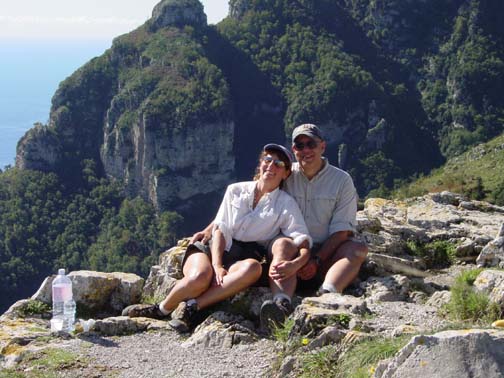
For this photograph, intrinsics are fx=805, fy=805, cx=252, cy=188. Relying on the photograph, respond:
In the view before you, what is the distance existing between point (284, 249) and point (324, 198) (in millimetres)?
978

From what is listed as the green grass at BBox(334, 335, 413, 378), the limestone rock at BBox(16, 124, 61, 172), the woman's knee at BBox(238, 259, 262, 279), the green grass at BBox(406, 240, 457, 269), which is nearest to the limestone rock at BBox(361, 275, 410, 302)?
the woman's knee at BBox(238, 259, 262, 279)

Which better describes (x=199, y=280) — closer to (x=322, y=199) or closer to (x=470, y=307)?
(x=322, y=199)

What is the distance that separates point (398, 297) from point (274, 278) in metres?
1.40

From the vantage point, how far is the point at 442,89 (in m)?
93.7

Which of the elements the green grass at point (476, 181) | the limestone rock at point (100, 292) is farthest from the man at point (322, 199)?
the green grass at point (476, 181)

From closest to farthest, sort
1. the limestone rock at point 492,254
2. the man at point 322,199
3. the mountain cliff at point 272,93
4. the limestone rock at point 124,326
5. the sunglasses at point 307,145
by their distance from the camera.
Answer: the limestone rock at point 124,326 < the man at point 322,199 < the sunglasses at point 307,145 < the limestone rock at point 492,254 < the mountain cliff at point 272,93

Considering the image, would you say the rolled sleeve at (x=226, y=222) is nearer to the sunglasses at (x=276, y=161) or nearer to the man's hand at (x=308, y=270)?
the sunglasses at (x=276, y=161)

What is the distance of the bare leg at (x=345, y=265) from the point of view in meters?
7.83

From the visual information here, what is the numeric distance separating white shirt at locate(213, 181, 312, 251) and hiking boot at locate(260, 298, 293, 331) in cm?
110

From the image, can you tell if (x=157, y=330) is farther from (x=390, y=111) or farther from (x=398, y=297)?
(x=390, y=111)

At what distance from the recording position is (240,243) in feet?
27.0

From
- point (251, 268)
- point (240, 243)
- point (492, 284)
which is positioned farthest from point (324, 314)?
point (240, 243)

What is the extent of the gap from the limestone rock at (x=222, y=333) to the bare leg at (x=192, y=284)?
348mm

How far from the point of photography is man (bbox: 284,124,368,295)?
8289 millimetres
